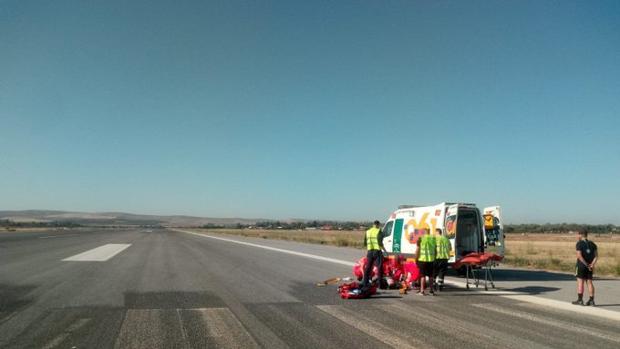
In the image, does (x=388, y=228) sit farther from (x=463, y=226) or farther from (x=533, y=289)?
(x=533, y=289)

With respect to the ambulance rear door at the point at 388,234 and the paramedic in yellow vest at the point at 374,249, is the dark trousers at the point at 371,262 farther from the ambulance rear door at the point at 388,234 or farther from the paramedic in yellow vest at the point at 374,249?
the ambulance rear door at the point at 388,234

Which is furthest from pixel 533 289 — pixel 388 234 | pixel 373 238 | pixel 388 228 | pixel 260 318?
pixel 260 318

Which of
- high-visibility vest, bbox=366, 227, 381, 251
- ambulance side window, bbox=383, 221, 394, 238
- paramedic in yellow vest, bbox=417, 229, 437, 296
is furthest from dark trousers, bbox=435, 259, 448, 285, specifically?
ambulance side window, bbox=383, 221, 394, 238

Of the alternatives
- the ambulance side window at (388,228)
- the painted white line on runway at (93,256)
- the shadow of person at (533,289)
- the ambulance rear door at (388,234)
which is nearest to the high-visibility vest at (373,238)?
the shadow of person at (533,289)

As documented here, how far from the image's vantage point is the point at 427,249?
13.3 meters

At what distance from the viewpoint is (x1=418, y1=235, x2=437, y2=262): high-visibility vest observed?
43.4ft

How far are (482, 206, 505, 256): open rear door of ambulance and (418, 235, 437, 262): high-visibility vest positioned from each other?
437cm

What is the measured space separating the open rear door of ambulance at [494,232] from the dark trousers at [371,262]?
4.90 metres

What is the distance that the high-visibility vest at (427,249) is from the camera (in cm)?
1322

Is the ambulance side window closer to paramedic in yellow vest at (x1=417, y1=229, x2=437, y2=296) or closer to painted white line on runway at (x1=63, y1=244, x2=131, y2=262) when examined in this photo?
paramedic in yellow vest at (x1=417, y1=229, x2=437, y2=296)

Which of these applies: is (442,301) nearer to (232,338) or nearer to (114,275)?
(232,338)

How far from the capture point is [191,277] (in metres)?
15.8

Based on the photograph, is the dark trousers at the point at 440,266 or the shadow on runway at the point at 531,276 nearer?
the dark trousers at the point at 440,266

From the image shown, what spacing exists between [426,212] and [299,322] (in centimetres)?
1008
